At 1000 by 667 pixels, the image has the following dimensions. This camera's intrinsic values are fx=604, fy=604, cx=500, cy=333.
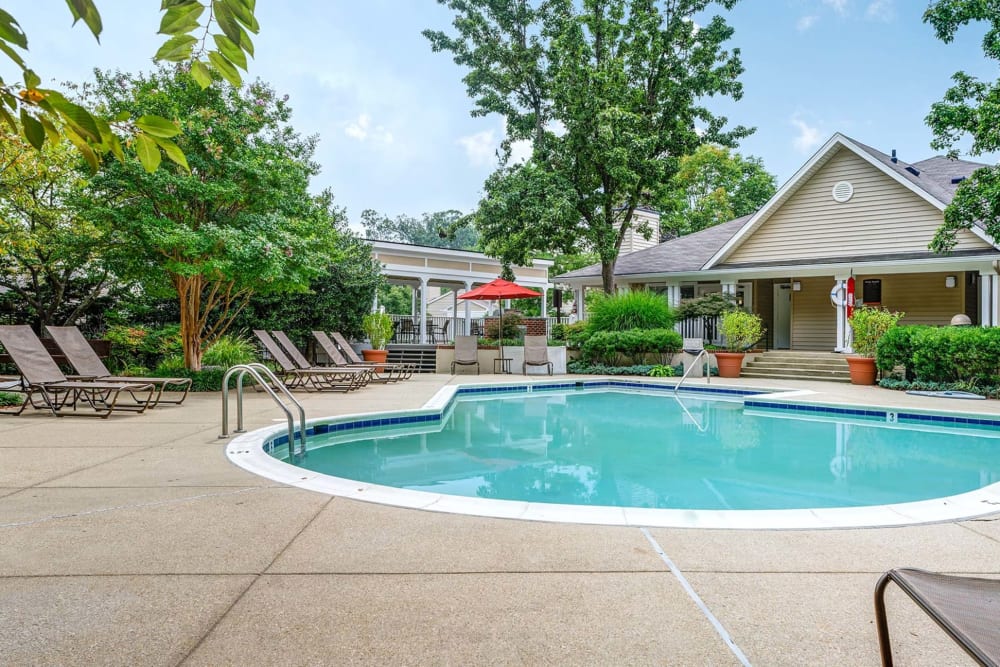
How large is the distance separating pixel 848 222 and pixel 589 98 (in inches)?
294

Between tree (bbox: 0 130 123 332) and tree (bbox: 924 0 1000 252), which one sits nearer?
tree (bbox: 0 130 123 332)

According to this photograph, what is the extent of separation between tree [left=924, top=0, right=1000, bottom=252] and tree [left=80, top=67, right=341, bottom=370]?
12.1 meters

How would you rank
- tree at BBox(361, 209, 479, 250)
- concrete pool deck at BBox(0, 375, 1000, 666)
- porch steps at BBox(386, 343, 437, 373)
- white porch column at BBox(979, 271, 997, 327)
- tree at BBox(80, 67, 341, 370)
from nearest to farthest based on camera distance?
1. concrete pool deck at BBox(0, 375, 1000, 666)
2. tree at BBox(80, 67, 341, 370)
3. white porch column at BBox(979, 271, 997, 327)
4. porch steps at BBox(386, 343, 437, 373)
5. tree at BBox(361, 209, 479, 250)

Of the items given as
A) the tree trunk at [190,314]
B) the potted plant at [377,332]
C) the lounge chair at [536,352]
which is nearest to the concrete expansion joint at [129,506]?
the tree trunk at [190,314]

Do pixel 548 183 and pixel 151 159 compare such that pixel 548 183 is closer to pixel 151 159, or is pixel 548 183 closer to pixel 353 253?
pixel 353 253

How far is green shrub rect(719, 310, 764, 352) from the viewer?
587 inches

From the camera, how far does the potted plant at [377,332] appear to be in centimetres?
1712

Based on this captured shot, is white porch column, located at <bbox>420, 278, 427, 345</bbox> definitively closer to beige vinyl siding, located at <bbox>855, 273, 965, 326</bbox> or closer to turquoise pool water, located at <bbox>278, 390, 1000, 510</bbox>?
turquoise pool water, located at <bbox>278, 390, 1000, 510</bbox>

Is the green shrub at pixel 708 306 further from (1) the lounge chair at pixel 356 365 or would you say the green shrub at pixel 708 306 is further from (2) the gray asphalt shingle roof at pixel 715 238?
(1) the lounge chair at pixel 356 365

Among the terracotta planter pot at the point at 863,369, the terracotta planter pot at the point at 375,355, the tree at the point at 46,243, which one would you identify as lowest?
the terracotta planter pot at the point at 863,369

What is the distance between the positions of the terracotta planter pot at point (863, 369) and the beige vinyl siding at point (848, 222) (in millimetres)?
3503

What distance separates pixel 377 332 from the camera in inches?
684

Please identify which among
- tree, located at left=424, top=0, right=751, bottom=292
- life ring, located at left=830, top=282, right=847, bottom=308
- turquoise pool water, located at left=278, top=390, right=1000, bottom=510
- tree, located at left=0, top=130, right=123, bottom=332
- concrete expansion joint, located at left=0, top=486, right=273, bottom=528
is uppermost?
tree, located at left=424, top=0, right=751, bottom=292

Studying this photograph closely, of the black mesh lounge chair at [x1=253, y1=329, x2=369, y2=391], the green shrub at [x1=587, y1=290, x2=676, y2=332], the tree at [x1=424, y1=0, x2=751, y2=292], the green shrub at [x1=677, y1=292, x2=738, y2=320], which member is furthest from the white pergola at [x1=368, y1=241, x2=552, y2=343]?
the green shrub at [x1=677, y1=292, x2=738, y2=320]
